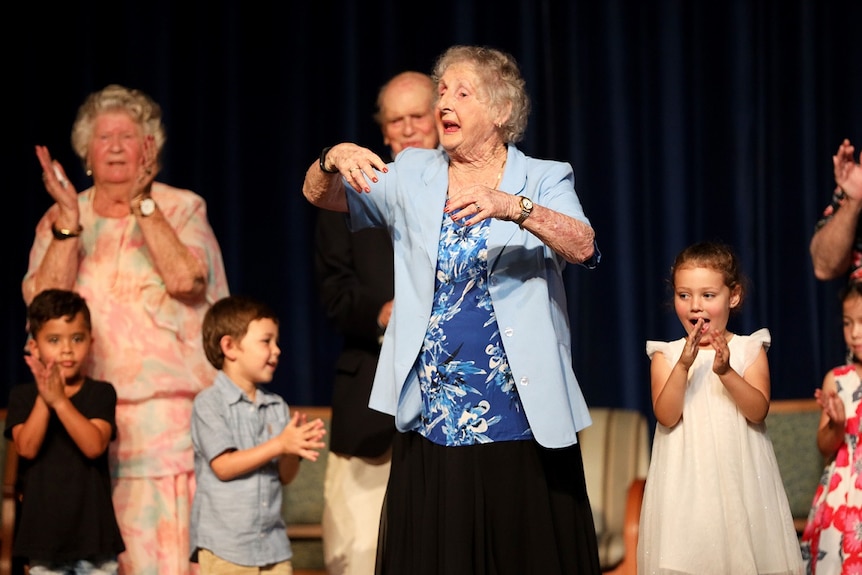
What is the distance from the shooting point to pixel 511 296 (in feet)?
10.3

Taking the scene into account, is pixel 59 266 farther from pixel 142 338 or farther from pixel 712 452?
pixel 712 452

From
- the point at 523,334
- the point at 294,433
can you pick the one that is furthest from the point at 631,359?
the point at 523,334

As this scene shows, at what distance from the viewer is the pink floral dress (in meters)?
4.30

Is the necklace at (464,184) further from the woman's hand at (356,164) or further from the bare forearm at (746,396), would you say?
the bare forearm at (746,396)

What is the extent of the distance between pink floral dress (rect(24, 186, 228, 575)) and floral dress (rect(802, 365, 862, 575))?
2018 millimetres

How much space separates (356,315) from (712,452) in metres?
1.25

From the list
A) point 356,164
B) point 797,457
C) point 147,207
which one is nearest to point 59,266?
point 147,207

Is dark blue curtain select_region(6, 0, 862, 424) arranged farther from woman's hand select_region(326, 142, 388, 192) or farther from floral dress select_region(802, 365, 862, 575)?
woman's hand select_region(326, 142, 388, 192)

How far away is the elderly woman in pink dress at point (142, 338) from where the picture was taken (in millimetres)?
4281

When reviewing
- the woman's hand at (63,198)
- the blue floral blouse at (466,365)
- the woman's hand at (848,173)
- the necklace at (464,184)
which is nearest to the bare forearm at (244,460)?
the blue floral blouse at (466,365)

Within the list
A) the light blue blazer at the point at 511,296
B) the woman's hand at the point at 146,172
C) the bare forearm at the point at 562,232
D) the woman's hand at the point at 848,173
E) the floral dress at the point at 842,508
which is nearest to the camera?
the bare forearm at the point at 562,232

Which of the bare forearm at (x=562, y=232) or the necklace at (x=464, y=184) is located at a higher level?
the necklace at (x=464, y=184)

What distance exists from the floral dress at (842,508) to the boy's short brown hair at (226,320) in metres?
1.84

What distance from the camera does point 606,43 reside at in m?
6.12
